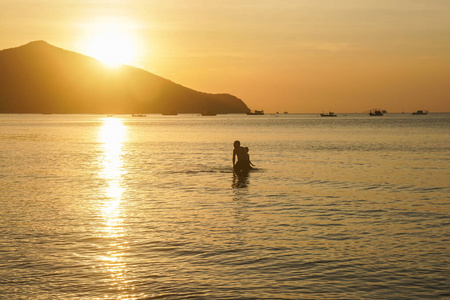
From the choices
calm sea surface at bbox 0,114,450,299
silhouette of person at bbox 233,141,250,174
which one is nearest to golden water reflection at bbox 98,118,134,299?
calm sea surface at bbox 0,114,450,299

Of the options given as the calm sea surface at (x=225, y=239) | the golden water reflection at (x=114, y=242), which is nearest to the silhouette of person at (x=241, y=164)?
the calm sea surface at (x=225, y=239)

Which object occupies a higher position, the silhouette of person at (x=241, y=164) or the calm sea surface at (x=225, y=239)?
the silhouette of person at (x=241, y=164)

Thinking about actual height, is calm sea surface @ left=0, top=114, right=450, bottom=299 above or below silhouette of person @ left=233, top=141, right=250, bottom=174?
below

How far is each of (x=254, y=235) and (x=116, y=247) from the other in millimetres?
4507

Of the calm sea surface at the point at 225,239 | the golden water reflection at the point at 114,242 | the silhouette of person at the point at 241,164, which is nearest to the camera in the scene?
the calm sea surface at the point at 225,239

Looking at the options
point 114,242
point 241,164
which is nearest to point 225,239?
point 114,242

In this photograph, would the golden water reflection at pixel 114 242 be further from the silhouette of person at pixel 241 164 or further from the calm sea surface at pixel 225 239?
the silhouette of person at pixel 241 164

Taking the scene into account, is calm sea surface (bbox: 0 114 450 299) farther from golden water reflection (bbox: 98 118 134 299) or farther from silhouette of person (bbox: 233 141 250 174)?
silhouette of person (bbox: 233 141 250 174)

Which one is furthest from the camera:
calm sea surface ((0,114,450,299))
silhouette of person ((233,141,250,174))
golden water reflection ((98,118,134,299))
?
silhouette of person ((233,141,250,174))

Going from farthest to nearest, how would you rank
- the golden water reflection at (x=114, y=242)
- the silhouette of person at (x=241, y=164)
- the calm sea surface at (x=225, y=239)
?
1. the silhouette of person at (x=241, y=164)
2. the golden water reflection at (x=114, y=242)
3. the calm sea surface at (x=225, y=239)

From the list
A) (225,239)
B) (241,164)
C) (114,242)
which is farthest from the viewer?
(241,164)

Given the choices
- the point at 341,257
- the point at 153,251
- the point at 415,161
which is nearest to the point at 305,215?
the point at 341,257

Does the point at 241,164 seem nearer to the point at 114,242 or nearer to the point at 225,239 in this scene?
the point at 225,239

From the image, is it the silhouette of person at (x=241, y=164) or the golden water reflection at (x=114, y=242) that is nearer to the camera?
the golden water reflection at (x=114, y=242)
